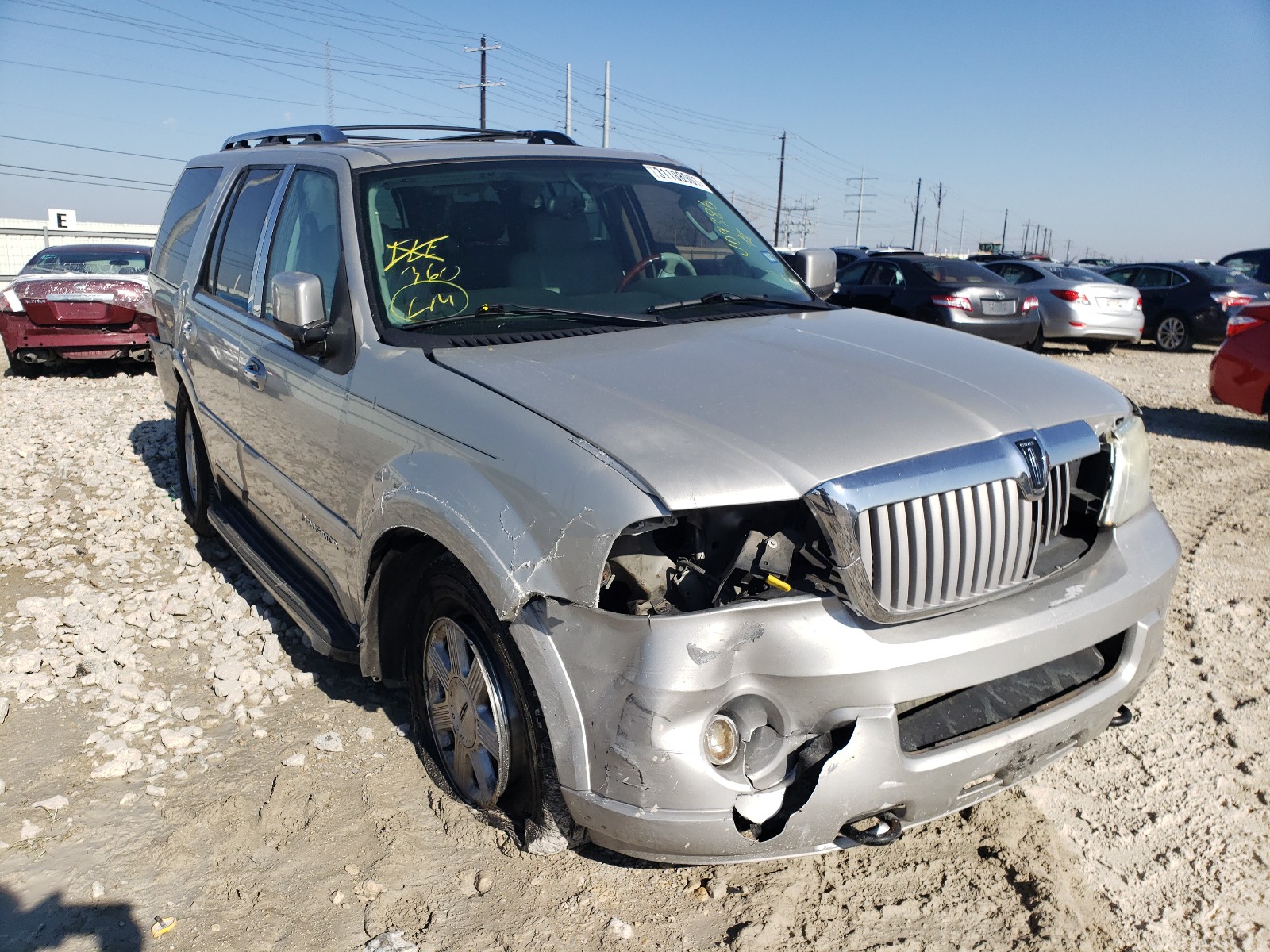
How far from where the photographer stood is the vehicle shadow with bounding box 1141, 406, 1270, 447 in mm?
8898

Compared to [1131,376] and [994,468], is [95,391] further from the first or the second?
[1131,376]

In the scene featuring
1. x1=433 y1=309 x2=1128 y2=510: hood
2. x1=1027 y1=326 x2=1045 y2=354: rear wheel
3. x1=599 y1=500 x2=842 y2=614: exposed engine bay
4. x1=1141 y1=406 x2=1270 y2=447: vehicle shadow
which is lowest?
x1=1141 y1=406 x2=1270 y2=447: vehicle shadow

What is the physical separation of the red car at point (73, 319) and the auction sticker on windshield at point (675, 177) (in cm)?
910

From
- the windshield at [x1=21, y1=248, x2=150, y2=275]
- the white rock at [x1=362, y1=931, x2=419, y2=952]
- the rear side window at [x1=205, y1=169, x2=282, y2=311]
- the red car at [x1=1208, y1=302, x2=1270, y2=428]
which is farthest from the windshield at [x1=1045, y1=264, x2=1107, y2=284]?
the white rock at [x1=362, y1=931, x2=419, y2=952]

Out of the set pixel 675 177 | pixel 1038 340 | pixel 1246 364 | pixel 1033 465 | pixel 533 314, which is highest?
pixel 675 177

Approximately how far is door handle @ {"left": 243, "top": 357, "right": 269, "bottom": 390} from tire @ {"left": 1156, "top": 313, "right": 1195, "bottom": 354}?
1614 cm

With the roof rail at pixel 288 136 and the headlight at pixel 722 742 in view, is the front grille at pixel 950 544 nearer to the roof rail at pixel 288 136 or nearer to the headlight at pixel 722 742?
the headlight at pixel 722 742

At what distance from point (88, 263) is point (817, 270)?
11965mm

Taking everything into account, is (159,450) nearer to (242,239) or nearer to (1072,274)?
(242,239)

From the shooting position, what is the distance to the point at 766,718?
2238 millimetres

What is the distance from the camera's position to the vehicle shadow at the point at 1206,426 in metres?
8.90

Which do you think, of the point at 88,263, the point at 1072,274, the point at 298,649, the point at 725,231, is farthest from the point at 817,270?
the point at 1072,274

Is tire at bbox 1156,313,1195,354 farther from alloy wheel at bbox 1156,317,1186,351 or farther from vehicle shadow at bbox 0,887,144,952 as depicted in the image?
vehicle shadow at bbox 0,887,144,952

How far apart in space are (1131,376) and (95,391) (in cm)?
1282
